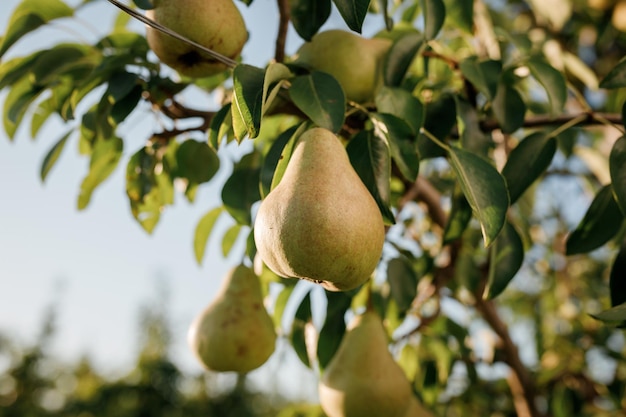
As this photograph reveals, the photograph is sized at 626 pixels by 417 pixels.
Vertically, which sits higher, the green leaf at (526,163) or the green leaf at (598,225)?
the green leaf at (526,163)

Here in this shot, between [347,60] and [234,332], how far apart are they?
44 cm

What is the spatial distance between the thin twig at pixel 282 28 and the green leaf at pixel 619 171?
18.3 inches

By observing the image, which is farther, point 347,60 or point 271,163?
point 347,60

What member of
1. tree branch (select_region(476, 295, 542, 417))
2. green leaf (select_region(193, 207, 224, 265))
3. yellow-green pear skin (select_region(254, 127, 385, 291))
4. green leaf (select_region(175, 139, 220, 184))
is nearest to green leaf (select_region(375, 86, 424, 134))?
yellow-green pear skin (select_region(254, 127, 385, 291))

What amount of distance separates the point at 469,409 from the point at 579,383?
12.4 inches

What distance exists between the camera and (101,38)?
1005mm

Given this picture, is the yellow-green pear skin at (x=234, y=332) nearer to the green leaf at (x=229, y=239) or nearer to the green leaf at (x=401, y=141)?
the green leaf at (x=229, y=239)

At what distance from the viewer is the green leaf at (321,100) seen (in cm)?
68

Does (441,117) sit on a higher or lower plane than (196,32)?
lower

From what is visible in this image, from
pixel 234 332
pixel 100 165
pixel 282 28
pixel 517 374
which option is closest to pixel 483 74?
pixel 282 28

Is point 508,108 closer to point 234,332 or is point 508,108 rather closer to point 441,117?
point 441,117

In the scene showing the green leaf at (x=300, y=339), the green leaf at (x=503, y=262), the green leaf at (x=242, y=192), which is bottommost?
the green leaf at (x=300, y=339)

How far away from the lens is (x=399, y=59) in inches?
35.0

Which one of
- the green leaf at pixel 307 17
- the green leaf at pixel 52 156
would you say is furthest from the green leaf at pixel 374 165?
the green leaf at pixel 52 156
